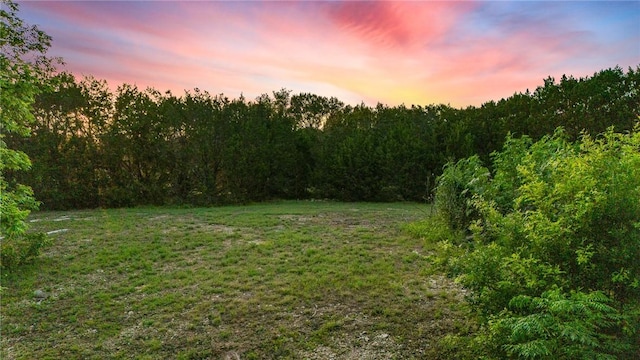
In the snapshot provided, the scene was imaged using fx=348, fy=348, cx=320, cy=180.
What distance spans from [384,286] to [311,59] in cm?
633

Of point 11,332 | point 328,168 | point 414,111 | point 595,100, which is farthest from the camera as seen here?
point 414,111

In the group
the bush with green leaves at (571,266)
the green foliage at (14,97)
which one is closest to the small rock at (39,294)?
the green foliage at (14,97)

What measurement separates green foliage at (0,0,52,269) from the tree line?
303 inches

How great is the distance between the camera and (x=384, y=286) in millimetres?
4258

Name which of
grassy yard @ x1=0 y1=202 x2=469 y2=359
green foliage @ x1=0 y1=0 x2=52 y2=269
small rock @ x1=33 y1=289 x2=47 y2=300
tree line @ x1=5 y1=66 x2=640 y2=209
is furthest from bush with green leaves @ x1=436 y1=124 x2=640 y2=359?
tree line @ x1=5 y1=66 x2=640 y2=209

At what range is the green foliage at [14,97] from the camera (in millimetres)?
3376

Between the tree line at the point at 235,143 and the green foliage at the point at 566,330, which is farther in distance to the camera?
the tree line at the point at 235,143

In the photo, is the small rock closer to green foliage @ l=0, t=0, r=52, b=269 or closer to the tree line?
green foliage @ l=0, t=0, r=52, b=269

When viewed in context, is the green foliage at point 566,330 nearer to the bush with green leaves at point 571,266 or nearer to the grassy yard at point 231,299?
the bush with green leaves at point 571,266

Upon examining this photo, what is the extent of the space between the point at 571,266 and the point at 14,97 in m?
5.18

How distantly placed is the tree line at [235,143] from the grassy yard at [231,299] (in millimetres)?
6041

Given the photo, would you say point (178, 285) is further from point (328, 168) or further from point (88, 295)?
point (328, 168)

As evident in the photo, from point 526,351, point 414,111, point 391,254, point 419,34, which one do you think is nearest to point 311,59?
point 419,34

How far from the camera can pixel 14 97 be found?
11.9ft
